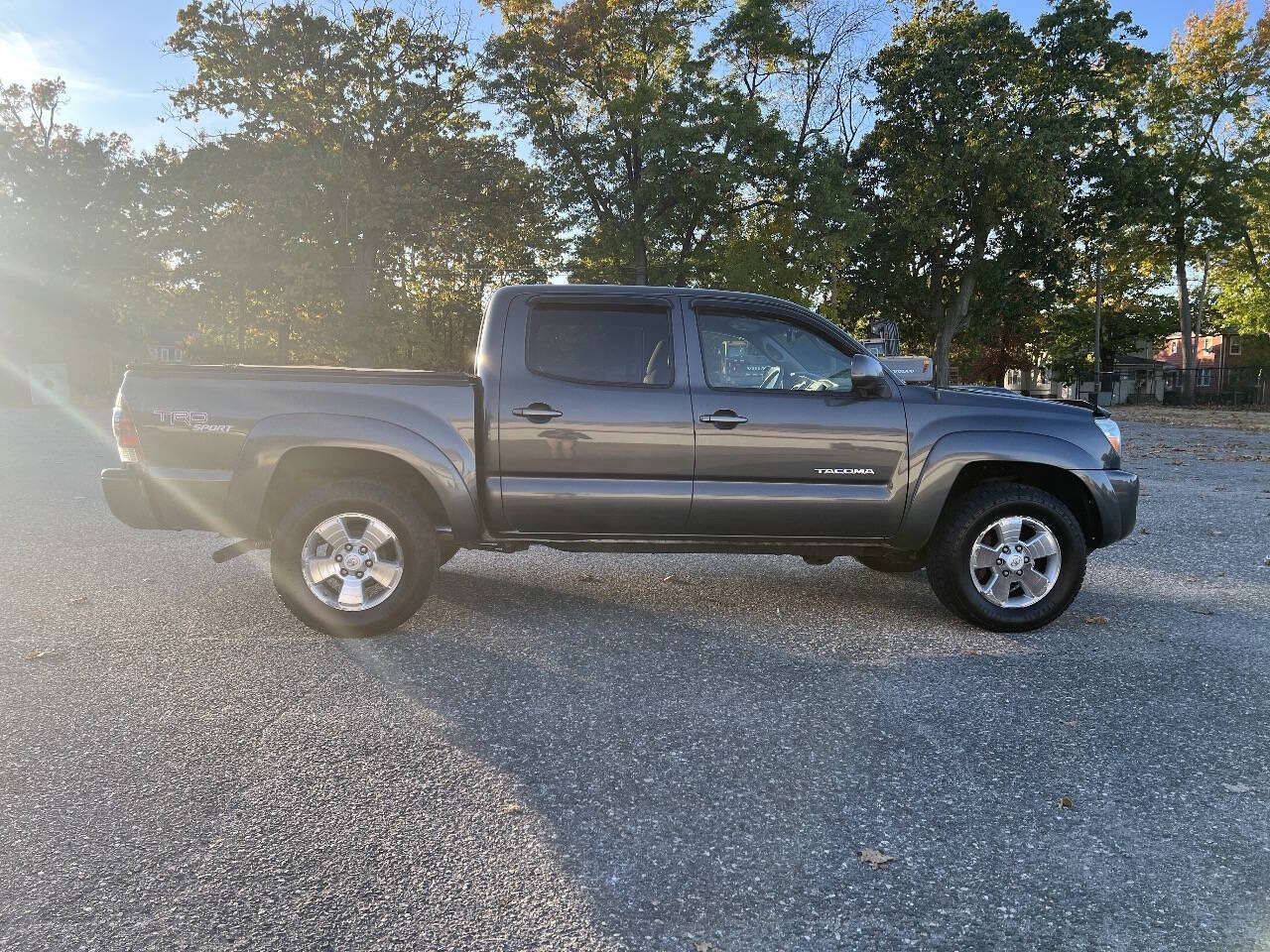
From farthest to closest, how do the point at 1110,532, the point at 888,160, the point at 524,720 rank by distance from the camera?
the point at 888,160, the point at 1110,532, the point at 524,720

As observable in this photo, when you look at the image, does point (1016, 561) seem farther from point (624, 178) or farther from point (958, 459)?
point (624, 178)

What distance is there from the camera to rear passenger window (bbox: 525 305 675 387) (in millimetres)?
4945

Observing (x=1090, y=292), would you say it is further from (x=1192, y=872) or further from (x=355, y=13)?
(x=1192, y=872)

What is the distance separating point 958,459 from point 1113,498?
970mm

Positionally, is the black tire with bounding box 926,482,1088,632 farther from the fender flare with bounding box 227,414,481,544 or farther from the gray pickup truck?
the fender flare with bounding box 227,414,481,544

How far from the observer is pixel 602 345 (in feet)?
16.5

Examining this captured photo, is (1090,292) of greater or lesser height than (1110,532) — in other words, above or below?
above

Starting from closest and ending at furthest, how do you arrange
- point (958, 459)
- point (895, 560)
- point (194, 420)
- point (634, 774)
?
point (634, 774) < point (194, 420) < point (958, 459) < point (895, 560)

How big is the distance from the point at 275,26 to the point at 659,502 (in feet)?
110

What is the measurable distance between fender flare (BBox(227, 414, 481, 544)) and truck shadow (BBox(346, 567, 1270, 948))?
95cm

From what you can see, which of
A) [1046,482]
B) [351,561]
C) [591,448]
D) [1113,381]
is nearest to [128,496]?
[351,561]

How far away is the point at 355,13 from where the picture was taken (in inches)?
1198

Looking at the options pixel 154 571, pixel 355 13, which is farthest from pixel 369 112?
pixel 154 571

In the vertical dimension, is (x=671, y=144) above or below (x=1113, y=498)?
above
